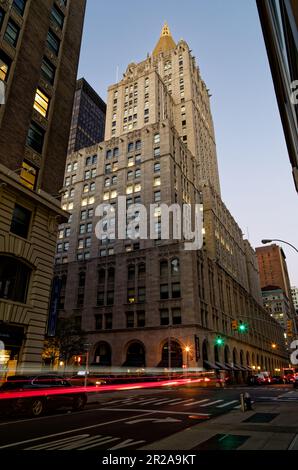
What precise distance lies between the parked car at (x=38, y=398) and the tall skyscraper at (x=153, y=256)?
111ft

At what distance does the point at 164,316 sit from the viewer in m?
55.4

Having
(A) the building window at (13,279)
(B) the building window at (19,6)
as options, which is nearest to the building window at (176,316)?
(A) the building window at (13,279)

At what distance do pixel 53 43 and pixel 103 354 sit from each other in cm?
4891

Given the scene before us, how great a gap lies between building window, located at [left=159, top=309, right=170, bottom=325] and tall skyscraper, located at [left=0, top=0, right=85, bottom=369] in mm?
34119

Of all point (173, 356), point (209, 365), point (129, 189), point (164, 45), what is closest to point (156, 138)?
point (129, 189)

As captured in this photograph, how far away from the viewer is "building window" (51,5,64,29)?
3077cm

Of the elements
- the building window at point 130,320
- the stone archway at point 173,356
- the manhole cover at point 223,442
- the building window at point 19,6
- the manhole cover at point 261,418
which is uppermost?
the building window at point 19,6

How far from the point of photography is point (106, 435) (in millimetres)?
9586

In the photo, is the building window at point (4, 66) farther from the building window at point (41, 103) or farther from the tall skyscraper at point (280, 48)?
the tall skyscraper at point (280, 48)

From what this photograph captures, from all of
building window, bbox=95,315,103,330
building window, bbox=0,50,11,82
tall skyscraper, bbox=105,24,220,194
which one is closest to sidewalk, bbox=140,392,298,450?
building window, bbox=0,50,11,82

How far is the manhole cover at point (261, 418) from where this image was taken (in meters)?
12.0

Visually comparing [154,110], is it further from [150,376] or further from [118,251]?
[150,376]

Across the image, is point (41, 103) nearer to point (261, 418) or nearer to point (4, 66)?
point (4, 66)

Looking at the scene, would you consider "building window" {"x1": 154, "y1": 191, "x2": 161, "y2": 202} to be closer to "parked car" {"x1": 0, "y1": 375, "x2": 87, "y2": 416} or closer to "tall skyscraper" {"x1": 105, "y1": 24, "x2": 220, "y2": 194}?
"tall skyscraper" {"x1": 105, "y1": 24, "x2": 220, "y2": 194}
